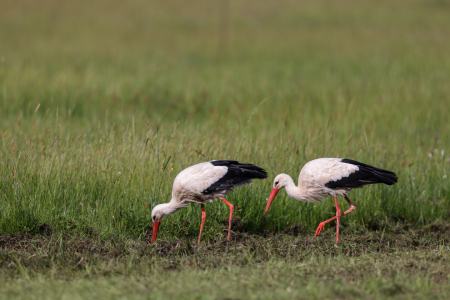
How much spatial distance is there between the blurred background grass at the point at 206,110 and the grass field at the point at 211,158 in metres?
0.04

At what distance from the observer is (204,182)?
16.5ft

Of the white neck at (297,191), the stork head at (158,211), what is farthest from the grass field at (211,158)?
the white neck at (297,191)

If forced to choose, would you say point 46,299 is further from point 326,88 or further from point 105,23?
point 105,23

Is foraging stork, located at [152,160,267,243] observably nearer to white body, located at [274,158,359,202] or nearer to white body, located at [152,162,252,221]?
white body, located at [152,162,252,221]

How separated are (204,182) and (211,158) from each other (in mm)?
1511

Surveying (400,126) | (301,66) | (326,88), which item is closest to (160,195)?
(400,126)

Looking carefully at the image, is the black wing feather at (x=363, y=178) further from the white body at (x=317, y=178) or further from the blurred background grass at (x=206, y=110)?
the blurred background grass at (x=206, y=110)

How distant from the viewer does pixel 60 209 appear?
18.7 ft

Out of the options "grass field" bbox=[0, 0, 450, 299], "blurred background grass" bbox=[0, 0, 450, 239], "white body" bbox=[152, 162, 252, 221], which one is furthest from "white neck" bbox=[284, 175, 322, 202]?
"blurred background grass" bbox=[0, 0, 450, 239]

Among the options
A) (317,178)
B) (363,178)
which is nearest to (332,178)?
(317,178)

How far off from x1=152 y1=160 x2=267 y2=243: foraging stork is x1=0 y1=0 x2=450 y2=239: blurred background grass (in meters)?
0.60

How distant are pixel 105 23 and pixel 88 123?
1563 centimetres

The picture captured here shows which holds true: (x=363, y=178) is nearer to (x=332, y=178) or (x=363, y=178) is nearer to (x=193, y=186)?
(x=332, y=178)

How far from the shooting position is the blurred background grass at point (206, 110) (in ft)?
19.6
